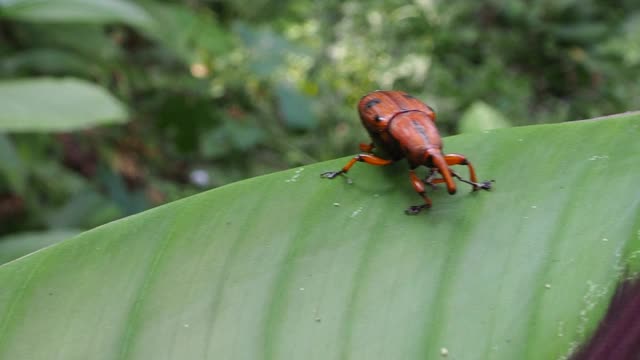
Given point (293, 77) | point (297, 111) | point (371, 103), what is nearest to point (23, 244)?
point (371, 103)

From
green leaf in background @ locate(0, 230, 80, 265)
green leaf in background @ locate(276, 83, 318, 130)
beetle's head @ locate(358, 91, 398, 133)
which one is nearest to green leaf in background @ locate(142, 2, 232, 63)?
green leaf in background @ locate(276, 83, 318, 130)

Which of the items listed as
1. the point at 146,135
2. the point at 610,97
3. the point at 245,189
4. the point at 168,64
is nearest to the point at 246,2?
the point at 168,64

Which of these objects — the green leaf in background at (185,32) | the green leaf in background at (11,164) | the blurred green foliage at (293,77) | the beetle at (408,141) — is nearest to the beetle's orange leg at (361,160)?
the beetle at (408,141)

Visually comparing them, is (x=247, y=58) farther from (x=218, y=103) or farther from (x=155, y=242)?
(x=155, y=242)

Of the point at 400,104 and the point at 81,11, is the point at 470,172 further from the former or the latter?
the point at 81,11

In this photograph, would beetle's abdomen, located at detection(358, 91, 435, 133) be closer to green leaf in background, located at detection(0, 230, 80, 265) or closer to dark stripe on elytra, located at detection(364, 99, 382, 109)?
dark stripe on elytra, located at detection(364, 99, 382, 109)

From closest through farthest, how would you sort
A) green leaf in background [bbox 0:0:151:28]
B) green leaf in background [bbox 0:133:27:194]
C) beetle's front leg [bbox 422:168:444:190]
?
beetle's front leg [bbox 422:168:444:190] < green leaf in background [bbox 0:0:151:28] < green leaf in background [bbox 0:133:27:194]
